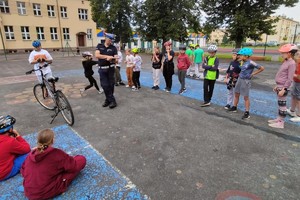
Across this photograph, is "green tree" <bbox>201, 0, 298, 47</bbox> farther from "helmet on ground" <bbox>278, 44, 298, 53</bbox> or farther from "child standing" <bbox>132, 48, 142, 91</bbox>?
"helmet on ground" <bbox>278, 44, 298, 53</bbox>

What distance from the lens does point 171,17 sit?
25.6 metres

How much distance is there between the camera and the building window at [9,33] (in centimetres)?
2909

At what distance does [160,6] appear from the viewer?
25.9 m

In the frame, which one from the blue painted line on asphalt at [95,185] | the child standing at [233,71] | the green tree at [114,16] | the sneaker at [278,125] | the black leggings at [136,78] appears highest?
the green tree at [114,16]

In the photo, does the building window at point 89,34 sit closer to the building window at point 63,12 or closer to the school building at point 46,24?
the school building at point 46,24

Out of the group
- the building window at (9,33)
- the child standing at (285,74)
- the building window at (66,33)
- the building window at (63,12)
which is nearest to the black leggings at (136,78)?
the child standing at (285,74)

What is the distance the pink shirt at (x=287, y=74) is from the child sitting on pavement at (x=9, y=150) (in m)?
5.10

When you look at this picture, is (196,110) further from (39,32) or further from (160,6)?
(39,32)

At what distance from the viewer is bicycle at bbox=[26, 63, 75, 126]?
467 cm

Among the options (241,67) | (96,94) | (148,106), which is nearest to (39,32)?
(96,94)

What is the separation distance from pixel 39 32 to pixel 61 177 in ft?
119

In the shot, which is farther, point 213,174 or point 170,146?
point 170,146

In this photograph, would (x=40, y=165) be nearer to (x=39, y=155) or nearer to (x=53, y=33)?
(x=39, y=155)

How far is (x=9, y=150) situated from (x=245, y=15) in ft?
67.9
